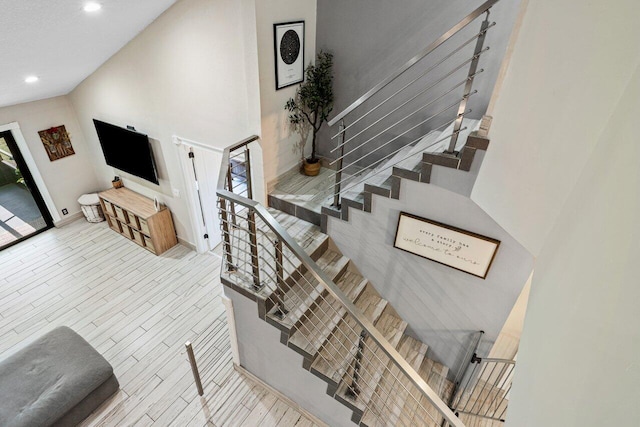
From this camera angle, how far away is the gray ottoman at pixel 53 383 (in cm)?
290

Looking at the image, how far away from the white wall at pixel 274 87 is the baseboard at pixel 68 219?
447cm

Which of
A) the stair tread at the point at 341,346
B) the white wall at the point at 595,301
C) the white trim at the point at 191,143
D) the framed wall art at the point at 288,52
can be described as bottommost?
the stair tread at the point at 341,346

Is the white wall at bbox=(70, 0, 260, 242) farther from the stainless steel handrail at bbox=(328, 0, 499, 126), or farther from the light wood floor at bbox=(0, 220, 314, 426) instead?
the stainless steel handrail at bbox=(328, 0, 499, 126)

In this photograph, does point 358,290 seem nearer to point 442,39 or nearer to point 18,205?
point 442,39

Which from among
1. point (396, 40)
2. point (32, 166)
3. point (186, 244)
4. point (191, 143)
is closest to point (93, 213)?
point (32, 166)

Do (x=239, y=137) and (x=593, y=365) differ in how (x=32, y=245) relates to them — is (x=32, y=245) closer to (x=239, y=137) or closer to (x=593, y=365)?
(x=239, y=137)

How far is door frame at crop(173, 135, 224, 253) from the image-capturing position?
14.4 feet

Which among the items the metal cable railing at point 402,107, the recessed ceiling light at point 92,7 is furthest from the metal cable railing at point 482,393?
the recessed ceiling light at point 92,7

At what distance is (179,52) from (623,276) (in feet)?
13.8

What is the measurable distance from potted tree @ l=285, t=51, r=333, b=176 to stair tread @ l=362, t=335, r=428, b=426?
2339mm

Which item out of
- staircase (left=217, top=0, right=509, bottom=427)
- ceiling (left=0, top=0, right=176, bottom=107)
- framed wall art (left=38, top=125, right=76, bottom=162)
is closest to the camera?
staircase (left=217, top=0, right=509, bottom=427)

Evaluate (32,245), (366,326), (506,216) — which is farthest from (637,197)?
(32,245)

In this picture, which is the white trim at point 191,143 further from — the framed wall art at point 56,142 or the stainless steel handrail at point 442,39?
the framed wall art at point 56,142

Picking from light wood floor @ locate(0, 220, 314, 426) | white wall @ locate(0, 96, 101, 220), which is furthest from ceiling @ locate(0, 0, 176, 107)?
light wood floor @ locate(0, 220, 314, 426)
